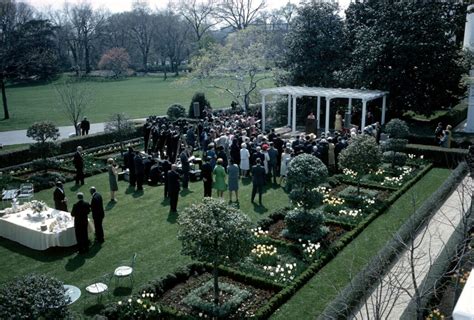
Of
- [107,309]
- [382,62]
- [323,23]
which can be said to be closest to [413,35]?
[382,62]

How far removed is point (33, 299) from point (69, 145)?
55.9 feet

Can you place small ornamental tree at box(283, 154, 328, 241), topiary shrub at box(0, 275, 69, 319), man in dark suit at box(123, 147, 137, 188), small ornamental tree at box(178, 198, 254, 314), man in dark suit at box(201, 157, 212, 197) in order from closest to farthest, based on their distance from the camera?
topiary shrub at box(0, 275, 69, 319)
small ornamental tree at box(178, 198, 254, 314)
small ornamental tree at box(283, 154, 328, 241)
man in dark suit at box(201, 157, 212, 197)
man in dark suit at box(123, 147, 137, 188)

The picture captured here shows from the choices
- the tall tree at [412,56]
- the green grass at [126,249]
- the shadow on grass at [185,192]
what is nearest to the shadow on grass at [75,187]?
the green grass at [126,249]

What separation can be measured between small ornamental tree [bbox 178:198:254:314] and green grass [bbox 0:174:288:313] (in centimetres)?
229

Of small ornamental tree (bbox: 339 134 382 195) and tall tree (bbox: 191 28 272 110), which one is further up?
tall tree (bbox: 191 28 272 110)

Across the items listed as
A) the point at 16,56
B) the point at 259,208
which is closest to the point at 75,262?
the point at 259,208

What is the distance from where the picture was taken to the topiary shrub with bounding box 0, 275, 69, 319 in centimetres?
607

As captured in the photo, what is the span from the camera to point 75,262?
11094mm

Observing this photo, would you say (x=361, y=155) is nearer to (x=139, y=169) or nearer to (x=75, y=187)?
(x=139, y=169)

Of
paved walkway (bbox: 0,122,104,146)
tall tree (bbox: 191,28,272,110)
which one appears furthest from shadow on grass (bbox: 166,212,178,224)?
tall tree (bbox: 191,28,272,110)

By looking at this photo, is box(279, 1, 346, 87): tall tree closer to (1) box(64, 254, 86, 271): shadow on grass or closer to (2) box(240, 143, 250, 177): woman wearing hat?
(2) box(240, 143, 250, 177): woman wearing hat

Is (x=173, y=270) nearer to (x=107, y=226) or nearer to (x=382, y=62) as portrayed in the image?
(x=107, y=226)

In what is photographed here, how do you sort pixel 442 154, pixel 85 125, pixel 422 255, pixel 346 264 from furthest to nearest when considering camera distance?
1. pixel 85 125
2. pixel 442 154
3. pixel 346 264
4. pixel 422 255

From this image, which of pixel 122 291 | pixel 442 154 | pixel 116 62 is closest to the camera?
pixel 122 291
